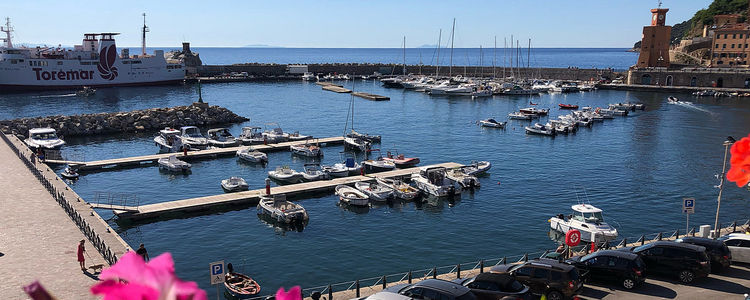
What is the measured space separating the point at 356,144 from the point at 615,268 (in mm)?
38186

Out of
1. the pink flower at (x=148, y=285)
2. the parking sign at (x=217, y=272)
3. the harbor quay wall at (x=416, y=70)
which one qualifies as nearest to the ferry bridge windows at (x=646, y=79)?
the harbor quay wall at (x=416, y=70)

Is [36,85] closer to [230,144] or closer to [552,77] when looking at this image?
[230,144]

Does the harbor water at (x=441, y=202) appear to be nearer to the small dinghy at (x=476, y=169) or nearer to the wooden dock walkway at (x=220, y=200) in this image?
the wooden dock walkway at (x=220, y=200)

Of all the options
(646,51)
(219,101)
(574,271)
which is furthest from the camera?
(646,51)

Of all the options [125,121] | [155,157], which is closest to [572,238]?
[155,157]

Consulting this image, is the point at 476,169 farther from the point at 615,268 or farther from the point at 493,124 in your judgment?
the point at 493,124

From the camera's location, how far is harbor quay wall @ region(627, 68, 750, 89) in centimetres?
11125

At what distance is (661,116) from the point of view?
84.1 m

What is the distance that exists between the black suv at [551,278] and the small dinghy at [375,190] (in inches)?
756

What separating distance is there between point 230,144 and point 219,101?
48.5 metres

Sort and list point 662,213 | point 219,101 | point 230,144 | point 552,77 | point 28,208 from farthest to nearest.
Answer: point 552,77, point 219,101, point 230,144, point 662,213, point 28,208

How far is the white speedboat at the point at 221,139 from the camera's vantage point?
5919 cm

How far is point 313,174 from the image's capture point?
147 ft

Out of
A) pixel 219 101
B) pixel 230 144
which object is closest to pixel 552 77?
pixel 219 101
